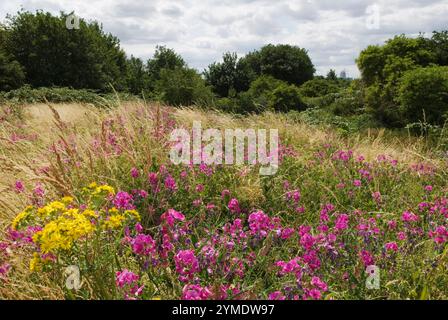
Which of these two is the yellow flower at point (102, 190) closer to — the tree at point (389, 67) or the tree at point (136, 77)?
the tree at point (389, 67)

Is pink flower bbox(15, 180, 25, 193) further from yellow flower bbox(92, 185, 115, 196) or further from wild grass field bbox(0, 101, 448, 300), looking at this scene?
yellow flower bbox(92, 185, 115, 196)

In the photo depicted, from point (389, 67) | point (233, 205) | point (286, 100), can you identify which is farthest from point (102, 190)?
point (286, 100)

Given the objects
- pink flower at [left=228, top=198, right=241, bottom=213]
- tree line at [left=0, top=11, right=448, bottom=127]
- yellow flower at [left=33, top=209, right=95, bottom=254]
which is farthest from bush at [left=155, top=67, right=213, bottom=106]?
yellow flower at [left=33, top=209, right=95, bottom=254]

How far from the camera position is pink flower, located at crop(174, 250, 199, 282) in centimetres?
235

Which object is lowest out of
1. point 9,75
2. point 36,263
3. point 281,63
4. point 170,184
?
point 36,263

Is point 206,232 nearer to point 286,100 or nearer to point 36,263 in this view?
point 36,263

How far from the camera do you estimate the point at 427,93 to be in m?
11.9

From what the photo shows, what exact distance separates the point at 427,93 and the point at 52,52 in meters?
20.0

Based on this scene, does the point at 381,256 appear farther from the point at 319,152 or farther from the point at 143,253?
the point at 319,152

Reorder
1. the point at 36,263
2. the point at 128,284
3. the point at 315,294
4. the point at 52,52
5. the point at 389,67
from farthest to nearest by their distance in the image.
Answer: the point at 52,52
the point at 389,67
the point at 128,284
the point at 36,263
the point at 315,294

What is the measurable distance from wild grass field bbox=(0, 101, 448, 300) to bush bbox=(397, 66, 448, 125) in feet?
25.0
